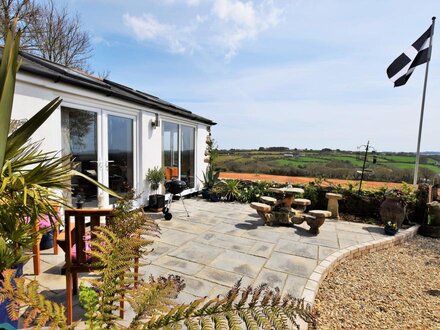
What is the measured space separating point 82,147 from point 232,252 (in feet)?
12.5

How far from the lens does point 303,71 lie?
859 cm

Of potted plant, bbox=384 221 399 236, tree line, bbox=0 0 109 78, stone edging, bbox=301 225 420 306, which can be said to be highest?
tree line, bbox=0 0 109 78

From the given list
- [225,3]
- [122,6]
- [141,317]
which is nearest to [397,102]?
[225,3]

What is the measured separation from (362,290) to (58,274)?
14.1ft

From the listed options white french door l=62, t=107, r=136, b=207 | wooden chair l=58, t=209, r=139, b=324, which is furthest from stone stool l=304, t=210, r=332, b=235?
white french door l=62, t=107, r=136, b=207

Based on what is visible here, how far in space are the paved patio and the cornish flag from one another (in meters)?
5.16

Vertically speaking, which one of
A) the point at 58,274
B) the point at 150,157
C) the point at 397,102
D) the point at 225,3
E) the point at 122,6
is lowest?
the point at 58,274

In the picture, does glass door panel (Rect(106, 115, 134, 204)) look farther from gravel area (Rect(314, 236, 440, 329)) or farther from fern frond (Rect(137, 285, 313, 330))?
fern frond (Rect(137, 285, 313, 330))

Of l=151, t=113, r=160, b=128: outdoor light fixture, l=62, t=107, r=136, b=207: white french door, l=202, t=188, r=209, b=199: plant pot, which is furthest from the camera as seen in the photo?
l=202, t=188, r=209, b=199: plant pot

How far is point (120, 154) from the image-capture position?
20.3ft

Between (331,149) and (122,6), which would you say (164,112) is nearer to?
(122,6)

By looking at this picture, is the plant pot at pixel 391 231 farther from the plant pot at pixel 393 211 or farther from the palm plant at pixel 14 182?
the palm plant at pixel 14 182

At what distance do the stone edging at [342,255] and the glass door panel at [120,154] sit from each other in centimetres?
447

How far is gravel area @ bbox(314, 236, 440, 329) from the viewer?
2912 millimetres
